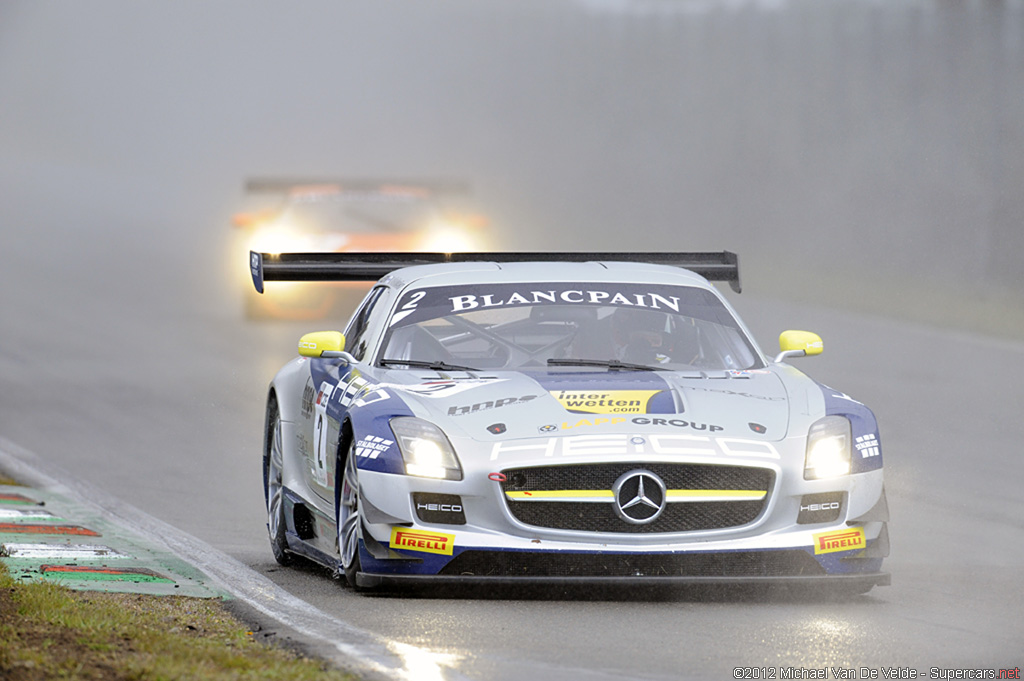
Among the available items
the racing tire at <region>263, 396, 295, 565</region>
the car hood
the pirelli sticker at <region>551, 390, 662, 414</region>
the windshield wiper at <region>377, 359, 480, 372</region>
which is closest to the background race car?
the racing tire at <region>263, 396, 295, 565</region>

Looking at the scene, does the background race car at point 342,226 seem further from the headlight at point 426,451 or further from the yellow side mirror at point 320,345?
the headlight at point 426,451

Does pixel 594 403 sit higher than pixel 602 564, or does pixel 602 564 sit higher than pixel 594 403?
pixel 594 403

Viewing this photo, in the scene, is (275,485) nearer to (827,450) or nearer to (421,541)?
(421,541)

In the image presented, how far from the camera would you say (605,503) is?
20.8 feet

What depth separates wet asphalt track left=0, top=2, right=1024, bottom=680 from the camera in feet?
19.3

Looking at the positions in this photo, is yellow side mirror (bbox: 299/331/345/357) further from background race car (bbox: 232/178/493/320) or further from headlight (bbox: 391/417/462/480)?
background race car (bbox: 232/178/493/320)

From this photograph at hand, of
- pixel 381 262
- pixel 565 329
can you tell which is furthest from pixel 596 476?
pixel 381 262

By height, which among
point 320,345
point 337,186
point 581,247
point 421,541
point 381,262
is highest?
point 381,262

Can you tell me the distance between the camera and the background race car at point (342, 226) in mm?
18875

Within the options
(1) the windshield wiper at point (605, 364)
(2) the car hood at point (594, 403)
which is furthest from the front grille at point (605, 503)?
(1) the windshield wiper at point (605, 364)

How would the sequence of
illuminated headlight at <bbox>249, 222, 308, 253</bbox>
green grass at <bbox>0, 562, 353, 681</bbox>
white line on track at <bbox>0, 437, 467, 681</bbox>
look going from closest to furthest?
green grass at <bbox>0, 562, 353, 681</bbox> → white line on track at <bbox>0, 437, 467, 681</bbox> → illuminated headlight at <bbox>249, 222, 308, 253</bbox>

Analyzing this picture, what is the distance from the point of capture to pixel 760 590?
6594 mm

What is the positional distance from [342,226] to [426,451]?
12.7m

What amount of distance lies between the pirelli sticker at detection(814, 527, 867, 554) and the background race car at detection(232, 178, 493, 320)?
1240 cm
